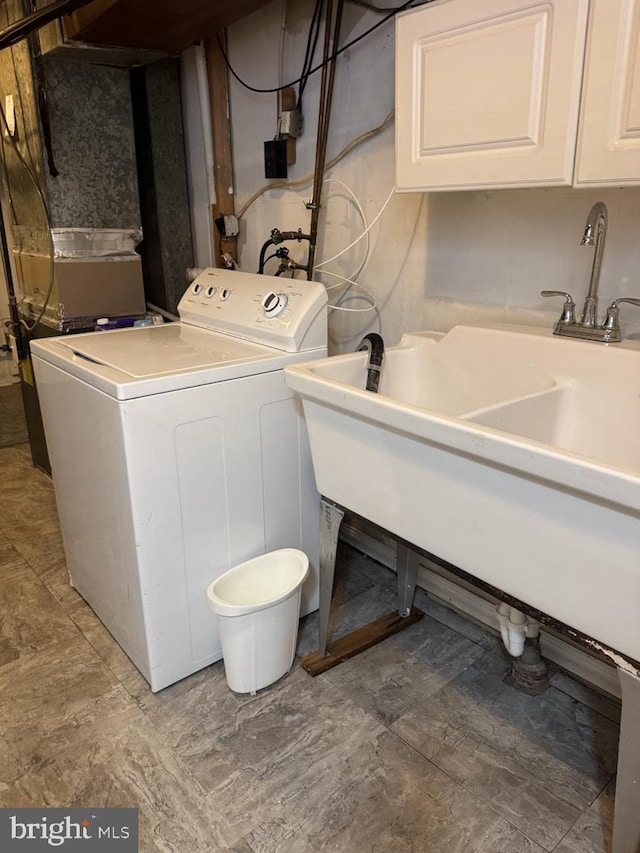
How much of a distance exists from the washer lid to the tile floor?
0.88 meters

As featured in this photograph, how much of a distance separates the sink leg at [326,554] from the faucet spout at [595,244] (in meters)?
0.77

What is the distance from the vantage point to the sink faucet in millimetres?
1341

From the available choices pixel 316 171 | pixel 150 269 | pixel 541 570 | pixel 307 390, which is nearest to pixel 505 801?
pixel 541 570

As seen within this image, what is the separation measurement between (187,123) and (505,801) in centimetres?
272

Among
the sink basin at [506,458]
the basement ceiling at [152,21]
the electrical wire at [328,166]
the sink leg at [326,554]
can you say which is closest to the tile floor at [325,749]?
the sink leg at [326,554]

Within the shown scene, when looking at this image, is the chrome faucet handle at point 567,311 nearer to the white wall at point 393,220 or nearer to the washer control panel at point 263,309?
the white wall at point 393,220

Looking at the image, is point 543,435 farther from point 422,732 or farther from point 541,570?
point 422,732

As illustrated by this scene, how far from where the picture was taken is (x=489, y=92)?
1.28 metres

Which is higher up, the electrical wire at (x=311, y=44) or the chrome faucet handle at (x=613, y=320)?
the electrical wire at (x=311, y=44)

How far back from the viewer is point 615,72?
109 centimetres

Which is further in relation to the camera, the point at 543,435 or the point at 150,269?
the point at 150,269

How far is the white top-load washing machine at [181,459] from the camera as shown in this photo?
1.55 meters

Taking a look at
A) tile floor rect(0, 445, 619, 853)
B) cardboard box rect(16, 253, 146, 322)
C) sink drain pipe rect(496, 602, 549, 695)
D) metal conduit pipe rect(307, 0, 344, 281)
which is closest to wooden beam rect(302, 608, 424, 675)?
tile floor rect(0, 445, 619, 853)

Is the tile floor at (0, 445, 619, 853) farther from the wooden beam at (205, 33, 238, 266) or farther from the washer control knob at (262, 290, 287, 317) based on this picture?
the wooden beam at (205, 33, 238, 266)
